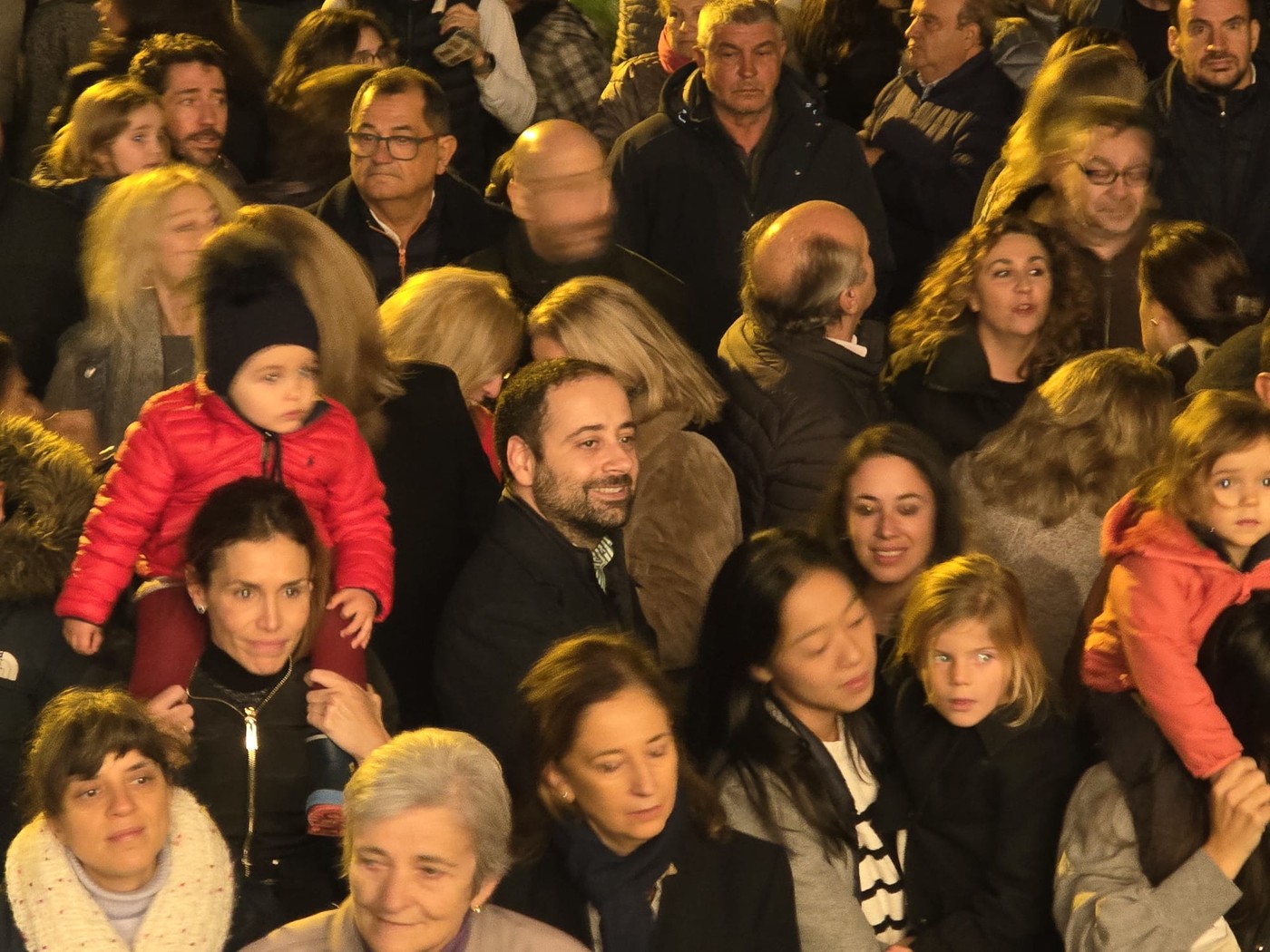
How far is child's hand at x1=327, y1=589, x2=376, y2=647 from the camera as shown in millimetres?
4828

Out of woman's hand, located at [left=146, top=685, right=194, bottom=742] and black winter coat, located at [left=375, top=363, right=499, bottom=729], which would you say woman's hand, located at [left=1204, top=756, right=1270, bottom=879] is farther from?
woman's hand, located at [left=146, top=685, right=194, bottom=742]

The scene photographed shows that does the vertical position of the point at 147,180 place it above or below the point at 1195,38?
below

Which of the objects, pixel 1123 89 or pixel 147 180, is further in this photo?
pixel 1123 89

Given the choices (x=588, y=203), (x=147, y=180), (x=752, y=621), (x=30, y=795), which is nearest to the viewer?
(x=30, y=795)

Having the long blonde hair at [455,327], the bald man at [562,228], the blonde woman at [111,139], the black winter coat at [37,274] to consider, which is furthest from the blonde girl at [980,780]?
the blonde woman at [111,139]

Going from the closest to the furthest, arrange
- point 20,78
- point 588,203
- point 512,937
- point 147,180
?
point 512,937
point 147,180
point 588,203
point 20,78

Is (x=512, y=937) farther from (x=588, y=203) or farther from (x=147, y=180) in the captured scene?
(x=588, y=203)

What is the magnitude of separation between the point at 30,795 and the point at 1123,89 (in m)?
4.88

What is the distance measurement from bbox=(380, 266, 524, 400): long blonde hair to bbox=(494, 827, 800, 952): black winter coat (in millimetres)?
1783

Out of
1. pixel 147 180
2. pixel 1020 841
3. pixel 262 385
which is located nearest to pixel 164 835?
pixel 262 385

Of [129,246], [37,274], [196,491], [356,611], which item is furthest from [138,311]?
[356,611]

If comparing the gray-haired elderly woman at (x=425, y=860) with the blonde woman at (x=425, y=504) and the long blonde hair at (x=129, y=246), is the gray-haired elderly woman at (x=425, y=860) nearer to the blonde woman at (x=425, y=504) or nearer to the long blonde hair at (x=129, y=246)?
the blonde woman at (x=425, y=504)

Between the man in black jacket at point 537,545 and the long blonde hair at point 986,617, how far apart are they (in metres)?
0.71

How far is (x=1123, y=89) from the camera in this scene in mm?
7703
